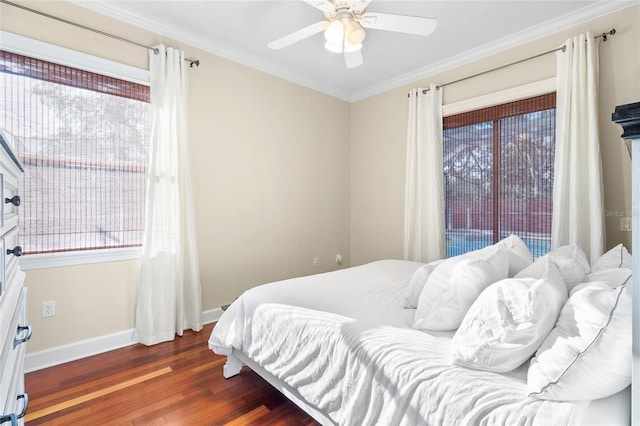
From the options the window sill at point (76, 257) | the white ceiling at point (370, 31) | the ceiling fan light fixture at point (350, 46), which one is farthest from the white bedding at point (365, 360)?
the white ceiling at point (370, 31)

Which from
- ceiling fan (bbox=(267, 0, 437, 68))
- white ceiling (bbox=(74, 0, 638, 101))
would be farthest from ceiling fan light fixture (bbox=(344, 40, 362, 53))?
white ceiling (bbox=(74, 0, 638, 101))

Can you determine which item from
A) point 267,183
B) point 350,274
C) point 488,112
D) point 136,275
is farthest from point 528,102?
point 136,275

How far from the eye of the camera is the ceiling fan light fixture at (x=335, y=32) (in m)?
2.07

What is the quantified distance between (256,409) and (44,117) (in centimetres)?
243

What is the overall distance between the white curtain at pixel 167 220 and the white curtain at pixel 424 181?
2297 millimetres

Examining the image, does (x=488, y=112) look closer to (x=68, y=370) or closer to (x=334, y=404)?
(x=334, y=404)

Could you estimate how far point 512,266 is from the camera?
1.68 m

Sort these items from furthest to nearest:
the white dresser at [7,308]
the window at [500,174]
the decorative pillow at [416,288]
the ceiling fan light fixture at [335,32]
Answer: the window at [500,174] → the ceiling fan light fixture at [335,32] → the decorative pillow at [416,288] → the white dresser at [7,308]

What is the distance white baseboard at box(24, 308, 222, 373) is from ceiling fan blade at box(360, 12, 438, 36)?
3.00 metres

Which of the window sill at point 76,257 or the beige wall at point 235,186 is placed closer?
the window sill at point 76,257

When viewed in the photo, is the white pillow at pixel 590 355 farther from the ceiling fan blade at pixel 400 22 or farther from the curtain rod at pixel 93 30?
the curtain rod at pixel 93 30

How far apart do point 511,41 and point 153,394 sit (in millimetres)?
4005

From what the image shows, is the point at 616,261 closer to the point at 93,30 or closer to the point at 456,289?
the point at 456,289

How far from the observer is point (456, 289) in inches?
56.6
